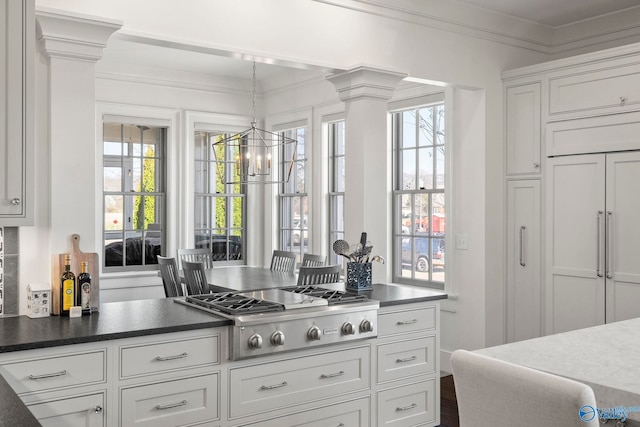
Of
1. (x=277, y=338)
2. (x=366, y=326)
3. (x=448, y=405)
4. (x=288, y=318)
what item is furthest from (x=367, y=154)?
(x=448, y=405)

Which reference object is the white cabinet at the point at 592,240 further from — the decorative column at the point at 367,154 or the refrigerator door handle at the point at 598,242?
the decorative column at the point at 367,154

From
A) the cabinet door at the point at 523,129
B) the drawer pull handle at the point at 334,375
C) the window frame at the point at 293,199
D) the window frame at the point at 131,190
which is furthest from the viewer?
the window frame at the point at 293,199

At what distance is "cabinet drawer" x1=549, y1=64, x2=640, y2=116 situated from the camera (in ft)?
13.5

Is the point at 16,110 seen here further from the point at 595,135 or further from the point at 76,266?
the point at 595,135

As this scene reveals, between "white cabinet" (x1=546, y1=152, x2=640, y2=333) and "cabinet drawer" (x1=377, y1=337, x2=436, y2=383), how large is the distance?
1.50 metres

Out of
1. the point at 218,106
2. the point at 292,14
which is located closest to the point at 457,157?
the point at 292,14

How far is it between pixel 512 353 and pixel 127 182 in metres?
5.43

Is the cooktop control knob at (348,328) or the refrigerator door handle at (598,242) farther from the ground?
the refrigerator door handle at (598,242)

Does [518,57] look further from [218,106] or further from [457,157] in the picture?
[218,106]

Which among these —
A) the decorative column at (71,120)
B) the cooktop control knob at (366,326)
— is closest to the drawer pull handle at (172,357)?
the decorative column at (71,120)

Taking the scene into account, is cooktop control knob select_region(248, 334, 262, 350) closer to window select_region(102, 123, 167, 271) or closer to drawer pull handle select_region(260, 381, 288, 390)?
drawer pull handle select_region(260, 381, 288, 390)

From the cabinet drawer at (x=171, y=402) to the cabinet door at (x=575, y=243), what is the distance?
293 centimetres

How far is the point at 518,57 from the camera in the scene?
199 inches

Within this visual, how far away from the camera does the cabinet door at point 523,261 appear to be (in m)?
4.78
